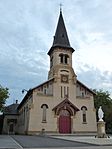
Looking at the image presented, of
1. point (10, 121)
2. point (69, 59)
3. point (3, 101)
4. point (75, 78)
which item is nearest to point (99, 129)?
point (3, 101)

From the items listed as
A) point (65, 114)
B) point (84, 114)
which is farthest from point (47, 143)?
point (84, 114)

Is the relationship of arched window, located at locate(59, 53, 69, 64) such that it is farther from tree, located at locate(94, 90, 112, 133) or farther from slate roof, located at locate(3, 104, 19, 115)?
slate roof, located at locate(3, 104, 19, 115)

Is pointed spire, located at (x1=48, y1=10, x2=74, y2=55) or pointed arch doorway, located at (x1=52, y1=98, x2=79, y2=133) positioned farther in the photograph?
pointed spire, located at (x1=48, y1=10, x2=74, y2=55)

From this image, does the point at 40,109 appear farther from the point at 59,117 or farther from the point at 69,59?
the point at 69,59

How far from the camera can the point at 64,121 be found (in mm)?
41969

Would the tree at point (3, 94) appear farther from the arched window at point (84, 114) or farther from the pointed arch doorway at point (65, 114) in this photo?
the arched window at point (84, 114)

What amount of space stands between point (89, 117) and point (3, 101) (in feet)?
55.1

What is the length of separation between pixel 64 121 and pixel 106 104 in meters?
23.8

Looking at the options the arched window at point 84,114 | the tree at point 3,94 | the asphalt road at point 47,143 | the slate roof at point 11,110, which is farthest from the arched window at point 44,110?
the slate roof at point 11,110

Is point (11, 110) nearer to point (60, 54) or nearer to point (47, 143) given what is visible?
point (60, 54)

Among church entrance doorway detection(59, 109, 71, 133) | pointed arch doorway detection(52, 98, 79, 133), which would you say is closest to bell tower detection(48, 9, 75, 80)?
pointed arch doorway detection(52, 98, 79, 133)

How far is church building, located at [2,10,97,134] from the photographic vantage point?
40.8 metres

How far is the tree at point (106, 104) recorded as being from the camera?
186 ft

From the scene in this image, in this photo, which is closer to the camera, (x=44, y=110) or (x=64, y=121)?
(x=44, y=110)
